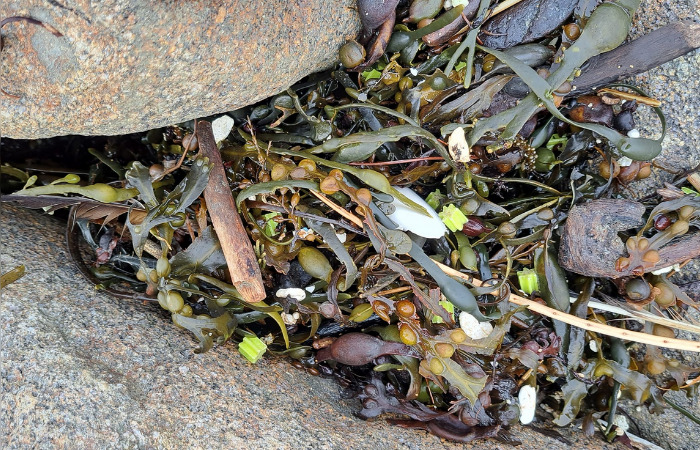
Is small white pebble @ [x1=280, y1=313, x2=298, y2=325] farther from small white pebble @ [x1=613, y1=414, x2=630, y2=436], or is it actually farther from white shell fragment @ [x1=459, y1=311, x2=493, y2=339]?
small white pebble @ [x1=613, y1=414, x2=630, y2=436]

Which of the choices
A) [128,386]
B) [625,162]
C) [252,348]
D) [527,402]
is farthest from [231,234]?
[625,162]

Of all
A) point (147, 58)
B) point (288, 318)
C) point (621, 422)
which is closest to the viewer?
point (147, 58)

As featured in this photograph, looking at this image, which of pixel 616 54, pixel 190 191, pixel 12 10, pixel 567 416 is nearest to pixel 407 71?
pixel 616 54

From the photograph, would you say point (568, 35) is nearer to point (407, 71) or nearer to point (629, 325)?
point (407, 71)

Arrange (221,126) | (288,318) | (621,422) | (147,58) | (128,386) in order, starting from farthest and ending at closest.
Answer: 1. (621,422)
2. (288,318)
3. (221,126)
4. (128,386)
5. (147,58)

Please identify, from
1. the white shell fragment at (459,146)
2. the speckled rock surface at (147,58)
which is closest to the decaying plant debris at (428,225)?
the white shell fragment at (459,146)

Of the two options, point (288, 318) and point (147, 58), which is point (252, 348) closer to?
point (288, 318)

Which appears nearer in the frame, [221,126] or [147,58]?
[147,58]

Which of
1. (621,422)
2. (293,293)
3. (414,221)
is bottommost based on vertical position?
(621,422)
